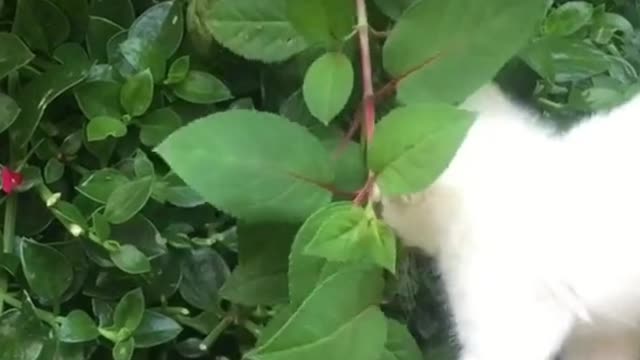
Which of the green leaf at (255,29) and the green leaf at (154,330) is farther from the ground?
the green leaf at (255,29)

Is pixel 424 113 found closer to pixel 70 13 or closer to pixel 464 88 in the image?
pixel 464 88

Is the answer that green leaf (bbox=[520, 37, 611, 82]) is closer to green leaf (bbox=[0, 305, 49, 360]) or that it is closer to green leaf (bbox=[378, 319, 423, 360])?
green leaf (bbox=[378, 319, 423, 360])

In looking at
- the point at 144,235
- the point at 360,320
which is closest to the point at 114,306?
the point at 144,235

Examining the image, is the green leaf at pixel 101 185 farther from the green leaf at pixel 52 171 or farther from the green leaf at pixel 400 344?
the green leaf at pixel 400 344

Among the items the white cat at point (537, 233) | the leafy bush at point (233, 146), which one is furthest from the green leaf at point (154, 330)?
the white cat at point (537, 233)

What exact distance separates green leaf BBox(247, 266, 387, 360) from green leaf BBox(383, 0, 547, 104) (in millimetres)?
79

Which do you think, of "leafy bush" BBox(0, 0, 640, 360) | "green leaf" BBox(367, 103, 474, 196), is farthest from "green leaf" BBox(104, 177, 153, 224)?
"green leaf" BBox(367, 103, 474, 196)

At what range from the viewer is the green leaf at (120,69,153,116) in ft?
1.82

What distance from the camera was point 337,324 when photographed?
47 centimetres

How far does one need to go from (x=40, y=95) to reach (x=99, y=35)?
1.5 inches

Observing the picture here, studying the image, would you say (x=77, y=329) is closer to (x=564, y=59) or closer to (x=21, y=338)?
(x=21, y=338)

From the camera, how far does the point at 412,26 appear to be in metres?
0.52

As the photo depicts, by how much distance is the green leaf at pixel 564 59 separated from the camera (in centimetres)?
57

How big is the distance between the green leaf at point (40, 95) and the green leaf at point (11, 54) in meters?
0.01
